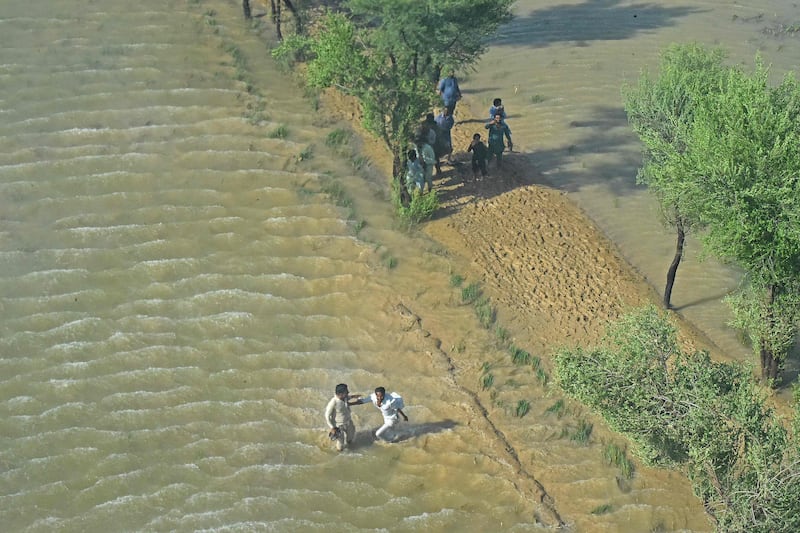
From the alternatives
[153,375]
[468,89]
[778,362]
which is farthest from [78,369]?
[468,89]

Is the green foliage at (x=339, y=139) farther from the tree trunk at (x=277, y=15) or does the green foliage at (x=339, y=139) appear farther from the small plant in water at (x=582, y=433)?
the small plant in water at (x=582, y=433)

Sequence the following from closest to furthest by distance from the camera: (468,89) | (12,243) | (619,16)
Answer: (12,243) < (468,89) < (619,16)

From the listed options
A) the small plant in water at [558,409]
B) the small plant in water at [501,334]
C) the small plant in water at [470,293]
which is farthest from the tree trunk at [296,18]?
the small plant in water at [558,409]

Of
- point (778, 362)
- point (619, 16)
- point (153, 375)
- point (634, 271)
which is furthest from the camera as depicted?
point (619, 16)

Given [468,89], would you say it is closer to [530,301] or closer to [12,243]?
[530,301]

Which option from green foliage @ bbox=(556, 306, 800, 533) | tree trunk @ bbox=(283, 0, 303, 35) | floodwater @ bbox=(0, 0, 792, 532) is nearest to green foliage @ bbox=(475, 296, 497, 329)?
floodwater @ bbox=(0, 0, 792, 532)

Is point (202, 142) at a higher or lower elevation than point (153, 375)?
higher

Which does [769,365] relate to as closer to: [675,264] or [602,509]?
[675,264]
